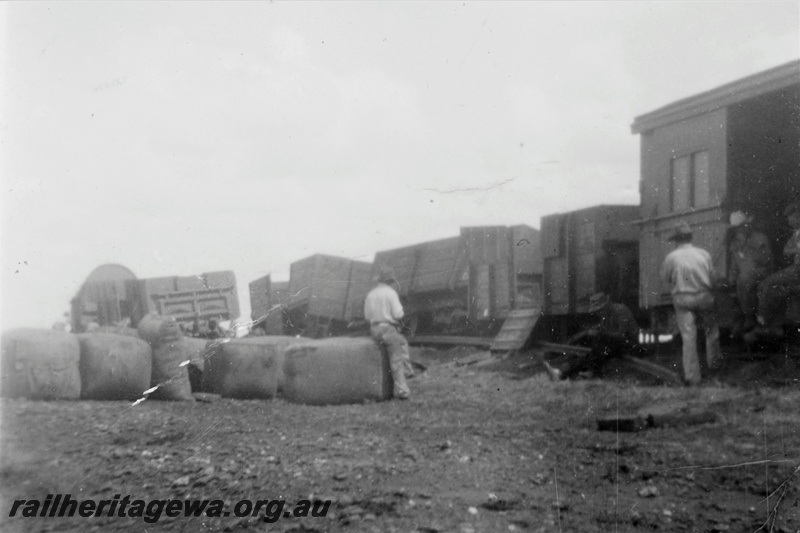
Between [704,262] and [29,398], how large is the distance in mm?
7189

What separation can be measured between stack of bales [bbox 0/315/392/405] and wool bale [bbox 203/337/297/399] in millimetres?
11

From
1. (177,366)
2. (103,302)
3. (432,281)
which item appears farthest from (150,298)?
(432,281)

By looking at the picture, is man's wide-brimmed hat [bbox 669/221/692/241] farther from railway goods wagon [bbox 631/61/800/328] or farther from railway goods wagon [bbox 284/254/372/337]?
railway goods wagon [bbox 284/254/372/337]

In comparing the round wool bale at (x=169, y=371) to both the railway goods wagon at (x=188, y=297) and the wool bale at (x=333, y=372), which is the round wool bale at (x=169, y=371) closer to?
the railway goods wagon at (x=188, y=297)

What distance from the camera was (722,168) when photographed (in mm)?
9109

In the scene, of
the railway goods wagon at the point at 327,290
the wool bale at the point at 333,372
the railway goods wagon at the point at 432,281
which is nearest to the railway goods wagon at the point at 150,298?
the wool bale at the point at 333,372

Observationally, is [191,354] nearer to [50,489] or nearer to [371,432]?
[371,432]

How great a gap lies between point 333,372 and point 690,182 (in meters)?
5.34

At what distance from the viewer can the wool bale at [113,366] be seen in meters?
6.40

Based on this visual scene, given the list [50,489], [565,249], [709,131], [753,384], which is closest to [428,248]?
[565,249]

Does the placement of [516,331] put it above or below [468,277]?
below

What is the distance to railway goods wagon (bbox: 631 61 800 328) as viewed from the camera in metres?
9.05

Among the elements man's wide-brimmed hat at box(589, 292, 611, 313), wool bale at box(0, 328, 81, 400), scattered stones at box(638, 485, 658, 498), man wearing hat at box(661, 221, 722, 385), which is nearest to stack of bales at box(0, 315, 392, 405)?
wool bale at box(0, 328, 81, 400)

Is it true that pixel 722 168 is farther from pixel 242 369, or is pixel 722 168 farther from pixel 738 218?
pixel 242 369
